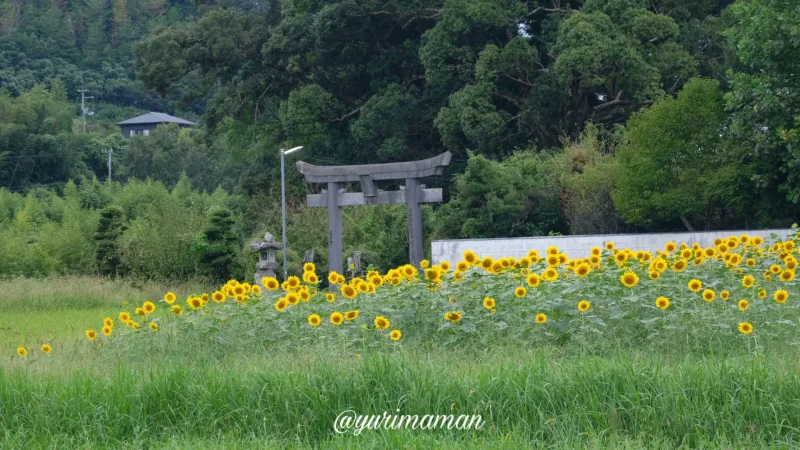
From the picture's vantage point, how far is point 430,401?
606 cm

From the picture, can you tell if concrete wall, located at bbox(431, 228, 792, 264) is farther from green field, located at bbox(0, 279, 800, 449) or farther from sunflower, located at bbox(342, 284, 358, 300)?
green field, located at bbox(0, 279, 800, 449)

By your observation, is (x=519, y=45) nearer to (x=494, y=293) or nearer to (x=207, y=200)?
(x=207, y=200)

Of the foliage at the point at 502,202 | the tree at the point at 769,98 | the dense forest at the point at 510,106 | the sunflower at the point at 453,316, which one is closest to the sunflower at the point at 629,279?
A: the sunflower at the point at 453,316

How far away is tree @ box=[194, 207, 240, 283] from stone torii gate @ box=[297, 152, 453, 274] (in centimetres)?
405

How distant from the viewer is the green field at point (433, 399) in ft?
18.5

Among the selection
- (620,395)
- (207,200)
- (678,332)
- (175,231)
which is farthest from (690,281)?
(207,200)

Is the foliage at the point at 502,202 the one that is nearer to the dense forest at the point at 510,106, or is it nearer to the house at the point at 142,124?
the dense forest at the point at 510,106

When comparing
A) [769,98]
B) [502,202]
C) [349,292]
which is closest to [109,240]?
[502,202]

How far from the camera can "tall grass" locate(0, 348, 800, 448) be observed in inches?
222

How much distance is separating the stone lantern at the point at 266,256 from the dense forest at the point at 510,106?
2648mm

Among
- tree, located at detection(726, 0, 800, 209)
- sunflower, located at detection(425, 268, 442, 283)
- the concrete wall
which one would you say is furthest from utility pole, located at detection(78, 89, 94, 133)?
sunflower, located at detection(425, 268, 442, 283)

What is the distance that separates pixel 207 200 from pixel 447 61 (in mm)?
12666

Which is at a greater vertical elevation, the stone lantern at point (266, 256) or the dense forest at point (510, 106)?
the dense forest at point (510, 106)

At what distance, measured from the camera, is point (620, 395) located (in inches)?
229
